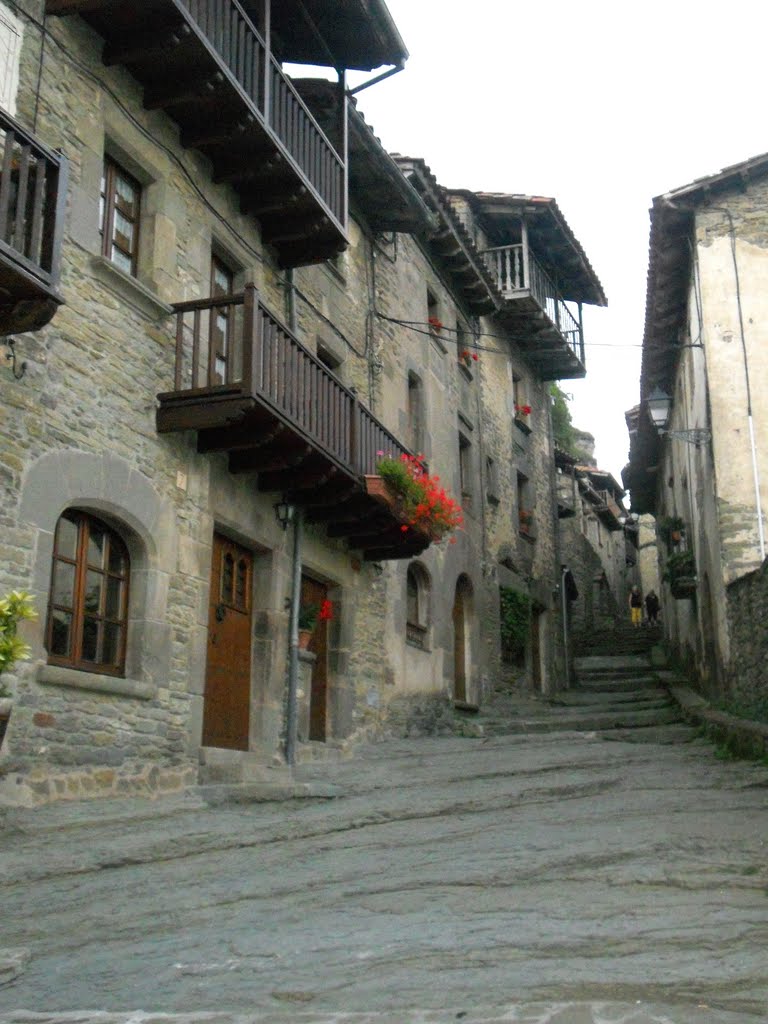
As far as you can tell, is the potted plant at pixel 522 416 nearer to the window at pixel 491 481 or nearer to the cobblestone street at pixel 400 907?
the window at pixel 491 481

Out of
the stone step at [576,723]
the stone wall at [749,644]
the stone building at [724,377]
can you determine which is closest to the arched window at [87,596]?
the stone wall at [749,644]

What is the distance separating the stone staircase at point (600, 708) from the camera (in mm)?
15727

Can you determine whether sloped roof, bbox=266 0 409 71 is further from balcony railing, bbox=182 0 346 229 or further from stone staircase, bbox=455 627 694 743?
stone staircase, bbox=455 627 694 743

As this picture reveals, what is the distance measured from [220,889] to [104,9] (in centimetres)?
706

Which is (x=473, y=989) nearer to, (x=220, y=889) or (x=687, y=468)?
(x=220, y=889)

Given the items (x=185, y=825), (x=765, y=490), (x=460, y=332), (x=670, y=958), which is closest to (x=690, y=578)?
(x=765, y=490)

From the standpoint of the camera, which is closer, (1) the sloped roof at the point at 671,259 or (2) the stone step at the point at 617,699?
(1) the sloped roof at the point at 671,259

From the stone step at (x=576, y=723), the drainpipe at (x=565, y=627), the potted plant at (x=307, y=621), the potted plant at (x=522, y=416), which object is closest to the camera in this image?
the potted plant at (x=307, y=621)

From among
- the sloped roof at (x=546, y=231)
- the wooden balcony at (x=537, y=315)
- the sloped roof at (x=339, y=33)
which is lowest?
the sloped roof at (x=339, y=33)

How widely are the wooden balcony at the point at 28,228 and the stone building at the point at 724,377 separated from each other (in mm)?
8587

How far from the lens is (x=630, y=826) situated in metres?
8.33

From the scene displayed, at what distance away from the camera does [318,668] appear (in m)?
13.6

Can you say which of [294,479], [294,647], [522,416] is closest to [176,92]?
[294,479]

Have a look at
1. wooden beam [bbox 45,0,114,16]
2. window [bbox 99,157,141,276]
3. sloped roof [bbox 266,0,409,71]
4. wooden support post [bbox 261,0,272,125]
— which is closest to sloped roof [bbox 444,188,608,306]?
sloped roof [bbox 266,0,409,71]
